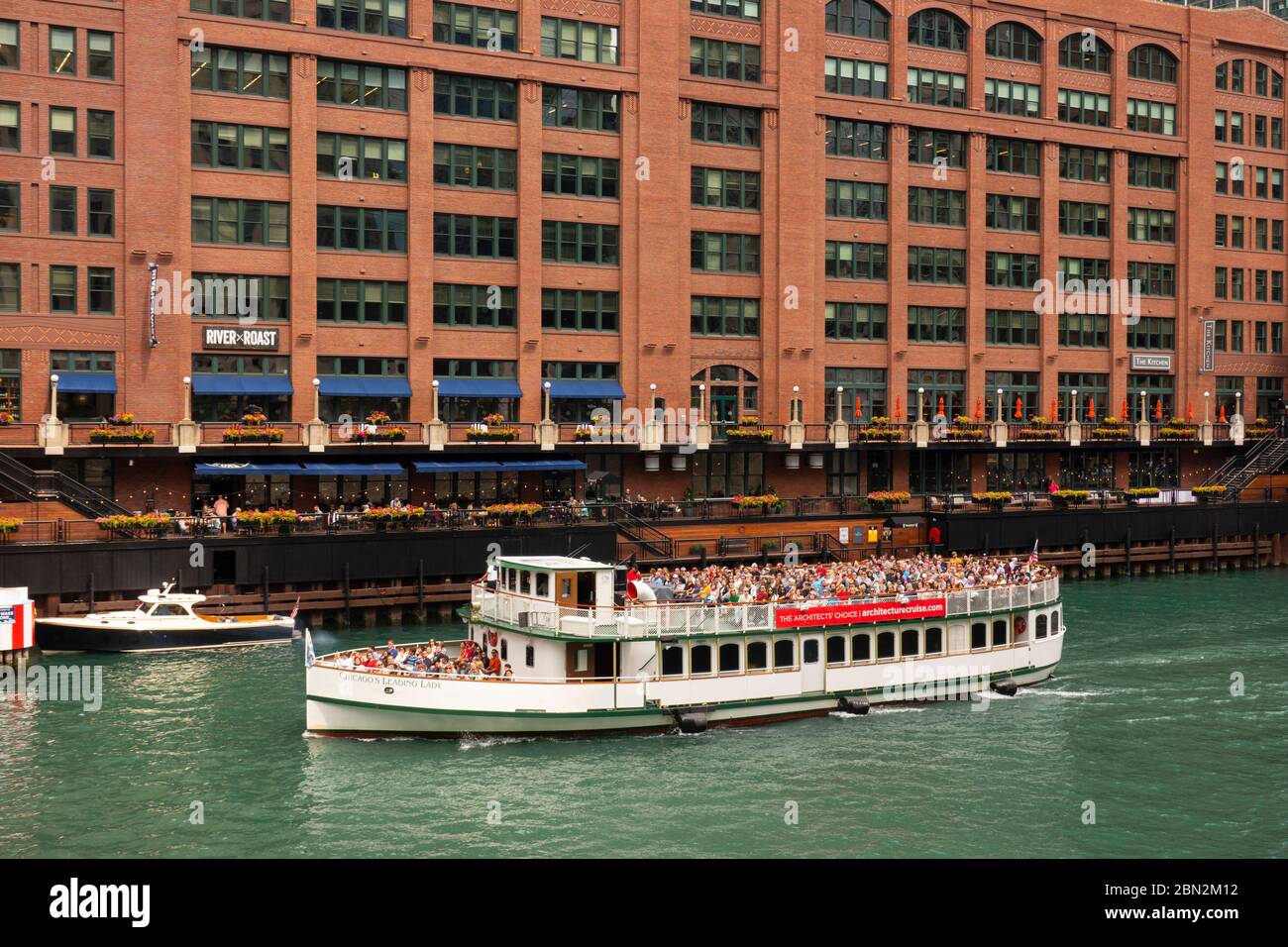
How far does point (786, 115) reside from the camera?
269ft

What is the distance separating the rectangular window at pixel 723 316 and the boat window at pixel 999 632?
1452 inches

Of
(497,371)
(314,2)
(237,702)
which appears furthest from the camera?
(497,371)

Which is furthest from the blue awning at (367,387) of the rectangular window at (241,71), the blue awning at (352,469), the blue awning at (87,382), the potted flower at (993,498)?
the potted flower at (993,498)

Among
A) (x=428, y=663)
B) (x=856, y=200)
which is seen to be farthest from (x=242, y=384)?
(x=856, y=200)

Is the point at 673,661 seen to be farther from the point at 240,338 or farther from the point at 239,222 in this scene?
the point at 239,222

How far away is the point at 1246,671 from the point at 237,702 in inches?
1455

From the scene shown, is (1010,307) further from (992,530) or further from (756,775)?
(756,775)

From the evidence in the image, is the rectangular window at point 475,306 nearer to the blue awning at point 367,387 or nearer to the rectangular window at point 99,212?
the blue awning at point 367,387

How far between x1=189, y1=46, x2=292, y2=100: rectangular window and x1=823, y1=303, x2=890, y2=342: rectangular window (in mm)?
35482

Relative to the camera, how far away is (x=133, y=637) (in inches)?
2037

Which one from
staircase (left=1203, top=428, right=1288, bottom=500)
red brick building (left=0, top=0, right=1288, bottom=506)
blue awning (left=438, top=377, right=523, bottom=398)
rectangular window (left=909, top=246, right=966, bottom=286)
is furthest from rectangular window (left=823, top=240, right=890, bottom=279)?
staircase (left=1203, top=428, right=1288, bottom=500)

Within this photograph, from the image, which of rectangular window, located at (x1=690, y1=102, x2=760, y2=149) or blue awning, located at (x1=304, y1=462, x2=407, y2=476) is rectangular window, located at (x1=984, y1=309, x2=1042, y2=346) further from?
blue awning, located at (x1=304, y1=462, x2=407, y2=476)

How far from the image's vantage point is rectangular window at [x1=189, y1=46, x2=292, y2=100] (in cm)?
6775

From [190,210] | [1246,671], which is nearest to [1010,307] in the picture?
[1246,671]
